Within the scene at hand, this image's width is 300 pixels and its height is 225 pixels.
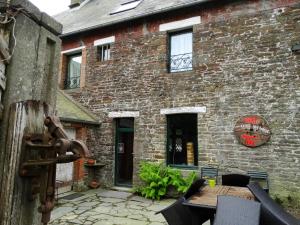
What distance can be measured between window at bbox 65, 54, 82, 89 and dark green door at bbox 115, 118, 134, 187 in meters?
2.92

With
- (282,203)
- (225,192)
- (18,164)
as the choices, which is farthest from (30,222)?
(282,203)

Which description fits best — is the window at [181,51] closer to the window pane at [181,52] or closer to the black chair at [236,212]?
the window pane at [181,52]

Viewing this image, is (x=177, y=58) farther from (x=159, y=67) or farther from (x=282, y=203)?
(x=282, y=203)

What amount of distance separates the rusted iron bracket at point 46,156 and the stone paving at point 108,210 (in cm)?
472

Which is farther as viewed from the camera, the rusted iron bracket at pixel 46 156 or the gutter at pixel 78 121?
the gutter at pixel 78 121

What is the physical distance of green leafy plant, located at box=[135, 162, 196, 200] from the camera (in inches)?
320

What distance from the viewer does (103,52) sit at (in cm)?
1088

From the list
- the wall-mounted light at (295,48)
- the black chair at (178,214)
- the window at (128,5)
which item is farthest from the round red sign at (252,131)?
the window at (128,5)

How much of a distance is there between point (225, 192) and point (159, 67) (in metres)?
5.88

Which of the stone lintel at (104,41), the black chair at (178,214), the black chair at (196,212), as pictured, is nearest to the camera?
the black chair at (196,212)

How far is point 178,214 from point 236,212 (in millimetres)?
1263

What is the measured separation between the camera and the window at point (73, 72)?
11438mm

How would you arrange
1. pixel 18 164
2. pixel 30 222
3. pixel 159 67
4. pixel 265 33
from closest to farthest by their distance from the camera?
1. pixel 18 164
2. pixel 30 222
3. pixel 265 33
4. pixel 159 67

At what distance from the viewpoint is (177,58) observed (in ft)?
30.6
